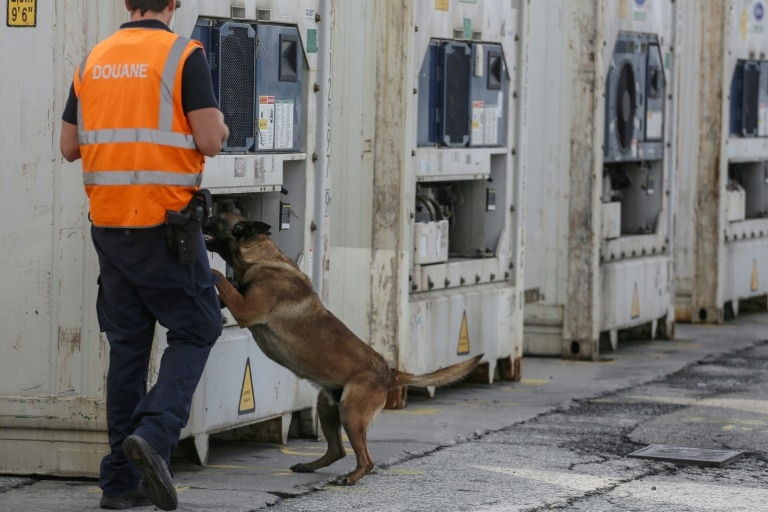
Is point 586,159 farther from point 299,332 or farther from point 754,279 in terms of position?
point 299,332

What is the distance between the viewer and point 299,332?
6.58 meters

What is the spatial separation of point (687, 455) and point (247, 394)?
2080mm

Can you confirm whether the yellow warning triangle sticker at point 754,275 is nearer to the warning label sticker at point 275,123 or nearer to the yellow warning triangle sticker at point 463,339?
the yellow warning triangle sticker at point 463,339

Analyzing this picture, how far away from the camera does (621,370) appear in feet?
34.5

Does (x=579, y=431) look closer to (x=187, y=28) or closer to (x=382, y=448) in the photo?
(x=382, y=448)

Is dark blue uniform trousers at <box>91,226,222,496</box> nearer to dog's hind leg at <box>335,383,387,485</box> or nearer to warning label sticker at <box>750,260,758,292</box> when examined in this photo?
dog's hind leg at <box>335,383,387,485</box>

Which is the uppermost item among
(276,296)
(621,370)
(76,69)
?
(76,69)

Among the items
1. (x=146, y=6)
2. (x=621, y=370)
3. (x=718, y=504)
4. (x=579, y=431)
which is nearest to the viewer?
(x=146, y=6)

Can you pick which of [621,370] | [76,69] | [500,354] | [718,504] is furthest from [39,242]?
[621,370]

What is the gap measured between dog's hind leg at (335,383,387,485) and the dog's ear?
742 mm

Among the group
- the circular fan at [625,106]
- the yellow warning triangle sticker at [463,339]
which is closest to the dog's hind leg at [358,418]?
the yellow warning triangle sticker at [463,339]

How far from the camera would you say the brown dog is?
6.52m

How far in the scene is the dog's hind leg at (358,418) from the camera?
653 centimetres

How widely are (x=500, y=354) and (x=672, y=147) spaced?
312cm
